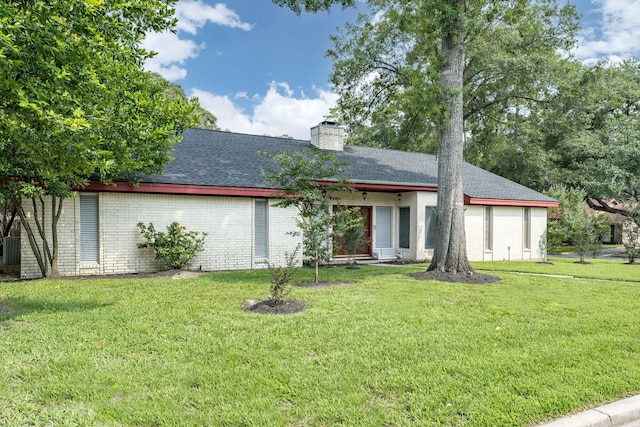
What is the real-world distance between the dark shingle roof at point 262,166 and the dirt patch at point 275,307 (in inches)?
224

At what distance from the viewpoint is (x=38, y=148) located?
4820mm

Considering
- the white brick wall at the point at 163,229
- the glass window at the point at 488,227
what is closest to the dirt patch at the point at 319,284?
the white brick wall at the point at 163,229

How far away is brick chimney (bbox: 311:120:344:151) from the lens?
17109 millimetres

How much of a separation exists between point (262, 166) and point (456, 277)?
7.10 meters

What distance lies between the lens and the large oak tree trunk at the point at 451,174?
1055cm

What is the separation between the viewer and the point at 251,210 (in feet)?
39.7

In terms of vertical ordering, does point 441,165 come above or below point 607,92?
below

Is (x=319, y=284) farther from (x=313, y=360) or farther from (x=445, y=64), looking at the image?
(x=445, y=64)

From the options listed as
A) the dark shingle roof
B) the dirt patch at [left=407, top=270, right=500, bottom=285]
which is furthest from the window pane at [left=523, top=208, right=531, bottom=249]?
the dirt patch at [left=407, top=270, right=500, bottom=285]

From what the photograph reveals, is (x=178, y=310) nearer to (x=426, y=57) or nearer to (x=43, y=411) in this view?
(x=43, y=411)

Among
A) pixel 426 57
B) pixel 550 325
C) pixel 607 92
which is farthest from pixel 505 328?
pixel 607 92

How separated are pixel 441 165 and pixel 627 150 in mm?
17816

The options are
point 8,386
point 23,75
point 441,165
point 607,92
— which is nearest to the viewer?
point 8,386

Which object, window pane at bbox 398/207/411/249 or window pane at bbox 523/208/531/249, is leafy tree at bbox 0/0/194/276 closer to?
window pane at bbox 398/207/411/249
